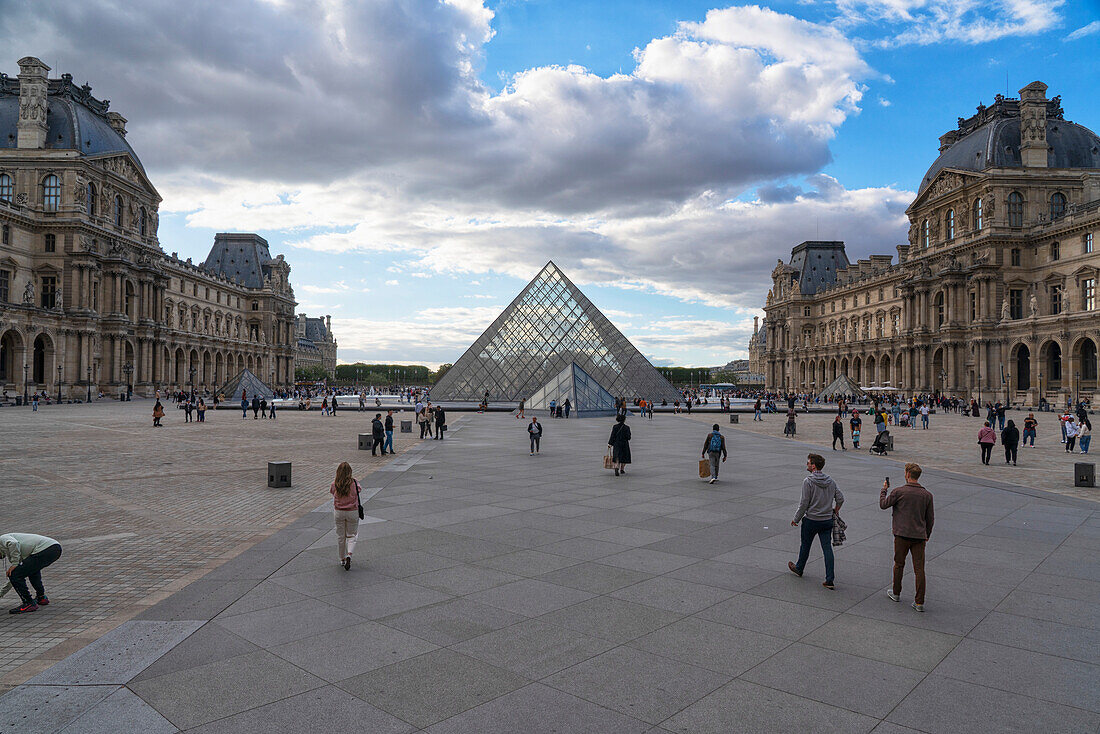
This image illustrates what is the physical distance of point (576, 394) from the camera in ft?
127

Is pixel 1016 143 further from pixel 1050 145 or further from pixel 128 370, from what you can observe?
pixel 128 370

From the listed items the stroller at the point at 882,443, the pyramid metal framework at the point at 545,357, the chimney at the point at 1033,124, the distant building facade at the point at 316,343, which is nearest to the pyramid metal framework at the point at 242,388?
the pyramid metal framework at the point at 545,357

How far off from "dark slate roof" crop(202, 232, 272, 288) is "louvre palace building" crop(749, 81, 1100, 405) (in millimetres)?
87529

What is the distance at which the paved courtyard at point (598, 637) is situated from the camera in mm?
3734

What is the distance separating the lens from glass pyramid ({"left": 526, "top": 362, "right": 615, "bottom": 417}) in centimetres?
3888

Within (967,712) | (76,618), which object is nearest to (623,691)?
(967,712)

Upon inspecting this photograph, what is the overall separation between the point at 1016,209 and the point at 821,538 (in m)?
64.4

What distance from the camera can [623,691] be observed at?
13.1 feet

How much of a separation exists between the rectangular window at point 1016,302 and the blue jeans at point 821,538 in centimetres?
6180

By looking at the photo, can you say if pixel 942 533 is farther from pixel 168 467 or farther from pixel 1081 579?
pixel 168 467

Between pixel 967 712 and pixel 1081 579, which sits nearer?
pixel 967 712

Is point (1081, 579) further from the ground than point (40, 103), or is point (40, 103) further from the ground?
point (40, 103)

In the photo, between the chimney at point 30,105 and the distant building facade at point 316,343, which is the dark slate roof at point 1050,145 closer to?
the chimney at point 30,105

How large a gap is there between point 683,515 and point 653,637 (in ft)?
15.4
